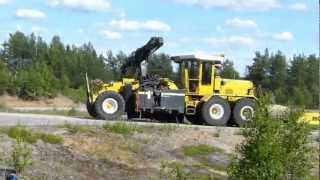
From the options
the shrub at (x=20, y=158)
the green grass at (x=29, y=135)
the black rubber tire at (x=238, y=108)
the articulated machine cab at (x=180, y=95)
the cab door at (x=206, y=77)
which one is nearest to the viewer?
the shrub at (x=20, y=158)

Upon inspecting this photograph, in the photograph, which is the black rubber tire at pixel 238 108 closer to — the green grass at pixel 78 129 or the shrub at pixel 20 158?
the green grass at pixel 78 129


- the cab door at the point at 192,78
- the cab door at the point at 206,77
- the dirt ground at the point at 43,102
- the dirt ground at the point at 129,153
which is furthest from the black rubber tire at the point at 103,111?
the dirt ground at the point at 43,102

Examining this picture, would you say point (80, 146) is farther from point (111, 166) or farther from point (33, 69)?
point (33, 69)

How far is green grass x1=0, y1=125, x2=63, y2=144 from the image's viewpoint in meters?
17.8

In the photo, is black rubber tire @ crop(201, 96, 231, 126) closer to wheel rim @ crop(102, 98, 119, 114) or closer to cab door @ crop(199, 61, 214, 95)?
cab door @ crop(199, 61, 214, 95)

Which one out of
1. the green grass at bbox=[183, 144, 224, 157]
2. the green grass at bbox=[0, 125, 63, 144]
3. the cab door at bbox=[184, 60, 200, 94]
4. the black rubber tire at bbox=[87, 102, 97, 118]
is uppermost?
the cab door at bbox=[184, 60, 200, 94]

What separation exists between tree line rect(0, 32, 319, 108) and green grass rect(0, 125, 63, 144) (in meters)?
47.4

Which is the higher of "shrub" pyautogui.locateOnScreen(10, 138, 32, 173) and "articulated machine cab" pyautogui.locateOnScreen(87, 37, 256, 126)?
"articulated machine cab" pyautogui.locateOnScreen(87, 37, 256, 126)

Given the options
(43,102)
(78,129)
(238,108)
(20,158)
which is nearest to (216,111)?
(238,108)

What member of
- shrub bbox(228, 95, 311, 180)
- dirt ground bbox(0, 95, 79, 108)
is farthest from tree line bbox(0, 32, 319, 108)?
shrub bbox(228, 95, 311, 180)

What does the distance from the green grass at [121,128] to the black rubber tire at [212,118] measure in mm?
6105

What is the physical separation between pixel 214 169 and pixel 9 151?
561cm

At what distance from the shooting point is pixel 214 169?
63.1 feet

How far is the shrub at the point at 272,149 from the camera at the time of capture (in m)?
13.0
